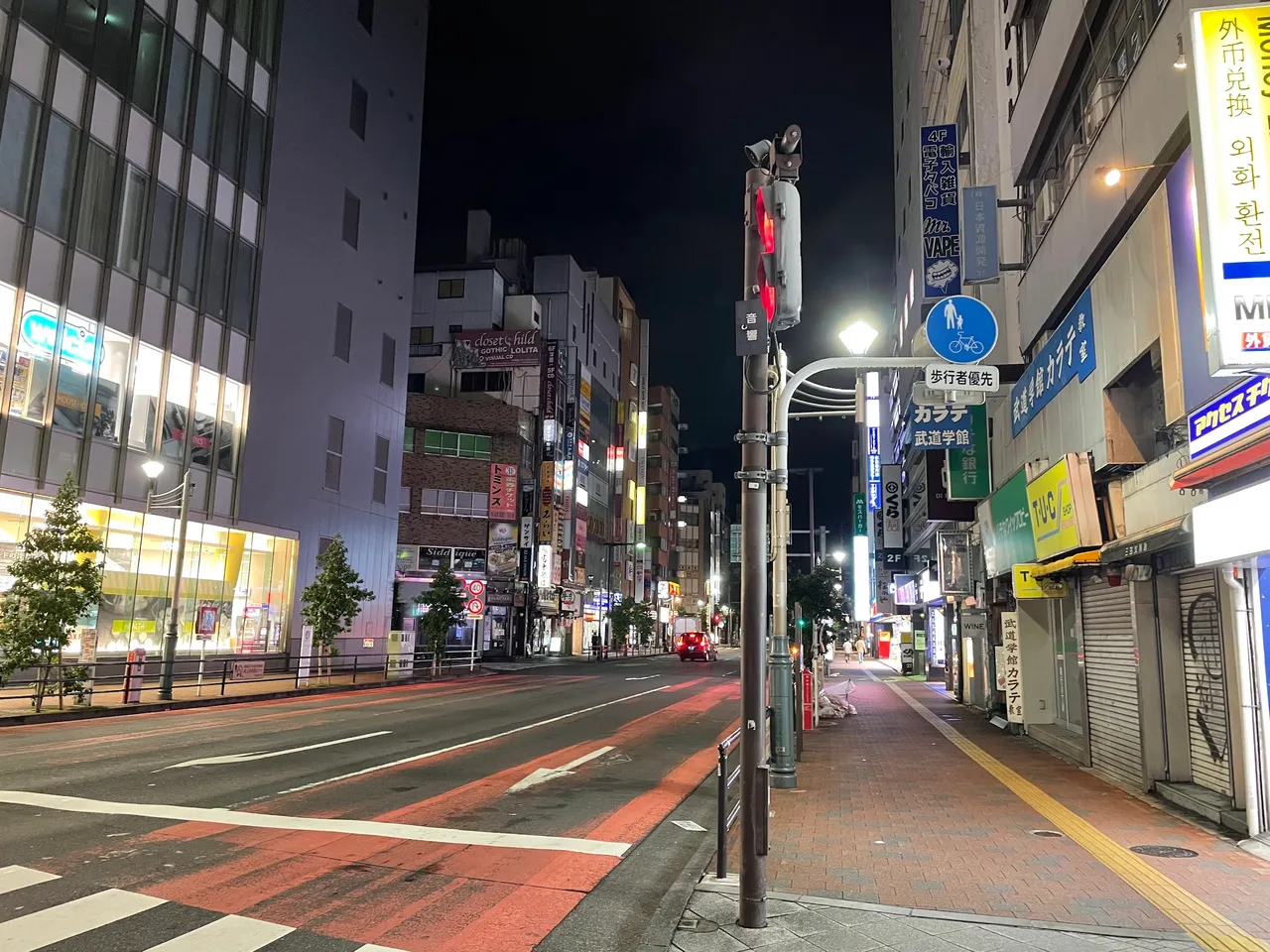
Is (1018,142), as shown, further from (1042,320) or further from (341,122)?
(341,122)

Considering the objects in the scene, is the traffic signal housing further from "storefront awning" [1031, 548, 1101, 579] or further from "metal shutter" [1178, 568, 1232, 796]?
"storefront awning" [1031, 548, 1101, 579]

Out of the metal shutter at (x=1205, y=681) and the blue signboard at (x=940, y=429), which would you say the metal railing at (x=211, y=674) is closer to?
the blue signboard at (x=940, y=429)

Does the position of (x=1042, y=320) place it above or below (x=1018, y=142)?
below

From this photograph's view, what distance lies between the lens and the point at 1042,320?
17.0 m

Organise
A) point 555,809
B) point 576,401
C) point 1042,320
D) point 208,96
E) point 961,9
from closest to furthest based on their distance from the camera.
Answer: point 555,809
point 1042,320
point 961,9
point 208,96
point 576,401

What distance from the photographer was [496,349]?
213 feet

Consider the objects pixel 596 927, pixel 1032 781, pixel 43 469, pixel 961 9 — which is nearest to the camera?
pixel 596 927

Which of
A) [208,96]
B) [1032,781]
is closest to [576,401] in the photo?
[208,96]

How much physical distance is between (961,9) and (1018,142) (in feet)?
38.7

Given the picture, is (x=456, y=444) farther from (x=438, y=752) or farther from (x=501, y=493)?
(x=438, y=752)

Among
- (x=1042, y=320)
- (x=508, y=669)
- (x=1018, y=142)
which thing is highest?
(x=1018, y=142)

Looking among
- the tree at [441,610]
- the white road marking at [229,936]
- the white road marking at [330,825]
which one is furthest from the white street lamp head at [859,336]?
the tree at [441,610]

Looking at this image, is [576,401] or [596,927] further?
[576,401]

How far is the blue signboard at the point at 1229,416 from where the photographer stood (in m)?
7.52
